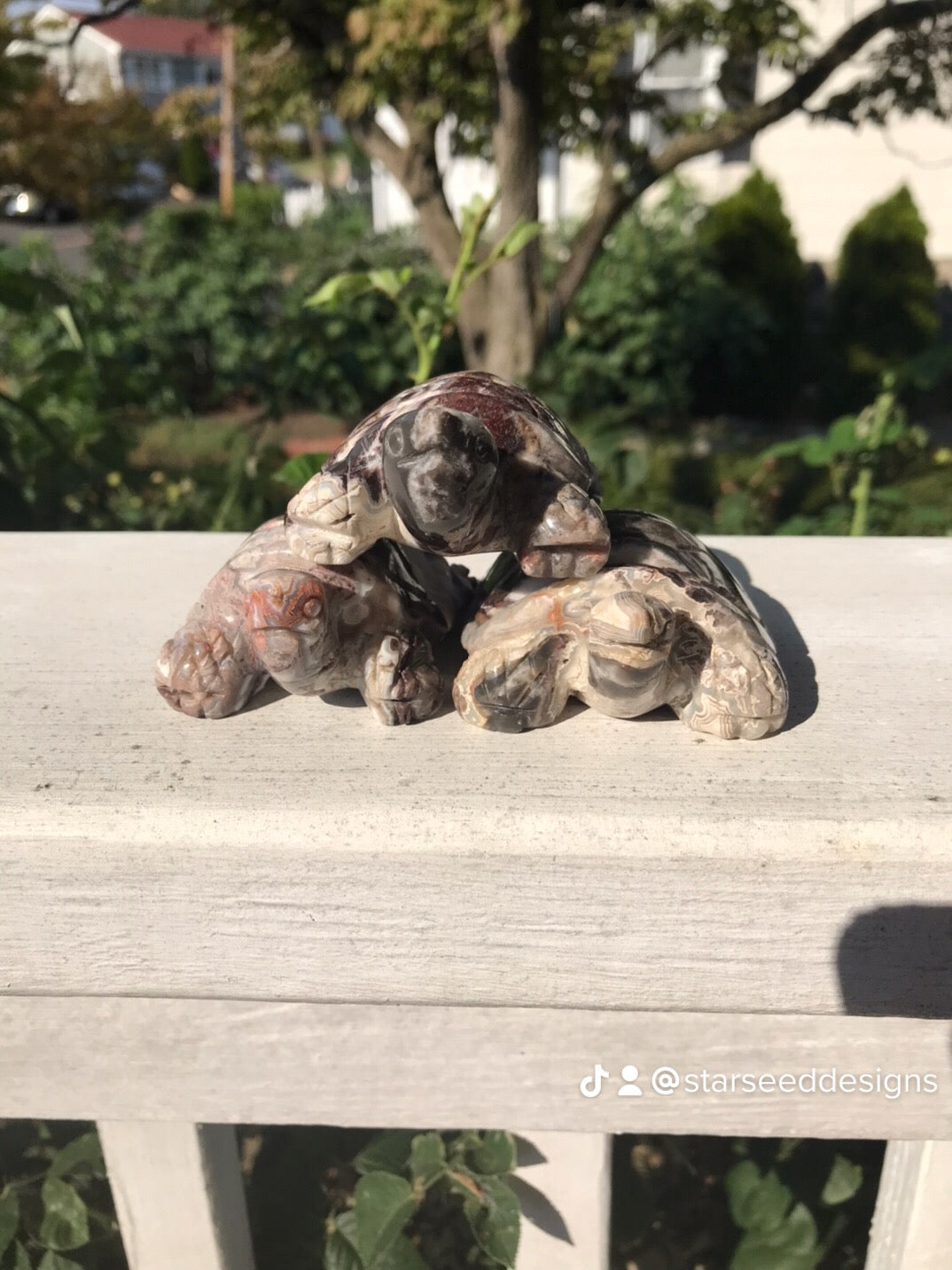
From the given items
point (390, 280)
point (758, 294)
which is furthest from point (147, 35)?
point (390, 280)

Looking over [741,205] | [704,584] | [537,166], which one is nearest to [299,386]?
[537,166]

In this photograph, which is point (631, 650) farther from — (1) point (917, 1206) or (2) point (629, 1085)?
(1) point (917, 1206)

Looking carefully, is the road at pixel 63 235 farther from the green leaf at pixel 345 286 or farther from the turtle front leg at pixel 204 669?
the turtle front leg at pixel 204 669

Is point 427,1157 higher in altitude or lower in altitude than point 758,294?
lower

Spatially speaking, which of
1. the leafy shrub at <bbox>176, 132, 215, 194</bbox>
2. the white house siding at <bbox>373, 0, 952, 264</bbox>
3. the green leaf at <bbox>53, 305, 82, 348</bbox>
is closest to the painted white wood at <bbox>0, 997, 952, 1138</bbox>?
the green leaf at <bbox>53, 305, 82, 348</bbox>

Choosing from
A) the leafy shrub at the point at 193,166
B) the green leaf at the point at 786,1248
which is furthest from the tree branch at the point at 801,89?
the leafy shrub at the point at 193,166

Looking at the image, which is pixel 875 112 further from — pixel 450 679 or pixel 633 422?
pixel 450 679

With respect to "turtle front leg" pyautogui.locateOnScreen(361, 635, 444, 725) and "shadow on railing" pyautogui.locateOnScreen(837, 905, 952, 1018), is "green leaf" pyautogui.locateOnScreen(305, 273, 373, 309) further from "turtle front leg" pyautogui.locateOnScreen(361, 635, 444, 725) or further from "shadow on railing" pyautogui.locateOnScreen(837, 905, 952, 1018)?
"shadow on railing" pyautogui.locateOnScreen(837, 905, 952, 1018)
